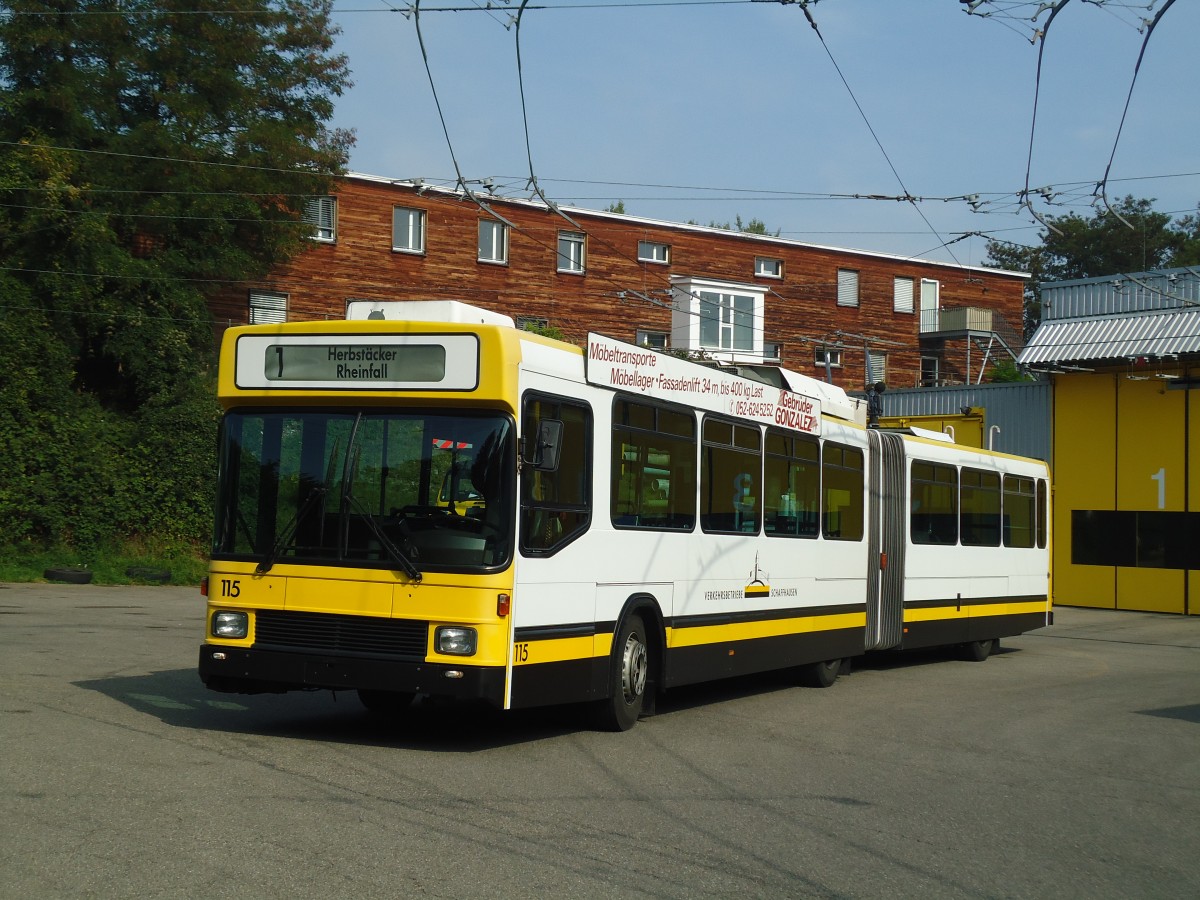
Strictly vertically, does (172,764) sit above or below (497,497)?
below

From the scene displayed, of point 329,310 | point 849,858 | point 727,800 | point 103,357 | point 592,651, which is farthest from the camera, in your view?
point 329,310

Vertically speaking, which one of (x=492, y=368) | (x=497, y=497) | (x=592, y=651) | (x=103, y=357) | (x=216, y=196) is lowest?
(x=592, y=651)

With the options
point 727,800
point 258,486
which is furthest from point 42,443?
point 727,800

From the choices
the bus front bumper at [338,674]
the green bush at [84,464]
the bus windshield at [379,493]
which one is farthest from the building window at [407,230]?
the bus front bumper at [338,674]

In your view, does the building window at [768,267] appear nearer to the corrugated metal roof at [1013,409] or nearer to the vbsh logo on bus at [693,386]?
the corrugated metal roof at [1013,409]

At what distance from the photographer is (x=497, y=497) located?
932 centimetres

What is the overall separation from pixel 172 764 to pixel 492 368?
3124 millimetres

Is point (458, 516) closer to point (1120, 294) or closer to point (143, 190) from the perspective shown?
point (1120, 294)

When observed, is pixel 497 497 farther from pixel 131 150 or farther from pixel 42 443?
pixel 131 150

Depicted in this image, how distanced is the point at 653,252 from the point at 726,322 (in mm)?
3520

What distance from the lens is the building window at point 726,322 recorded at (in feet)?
157

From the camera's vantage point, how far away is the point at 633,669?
35.9ft

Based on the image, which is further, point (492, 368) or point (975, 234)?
point (975, 234)

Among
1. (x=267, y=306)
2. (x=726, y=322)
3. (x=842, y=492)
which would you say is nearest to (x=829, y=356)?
(x=726, y=322)
